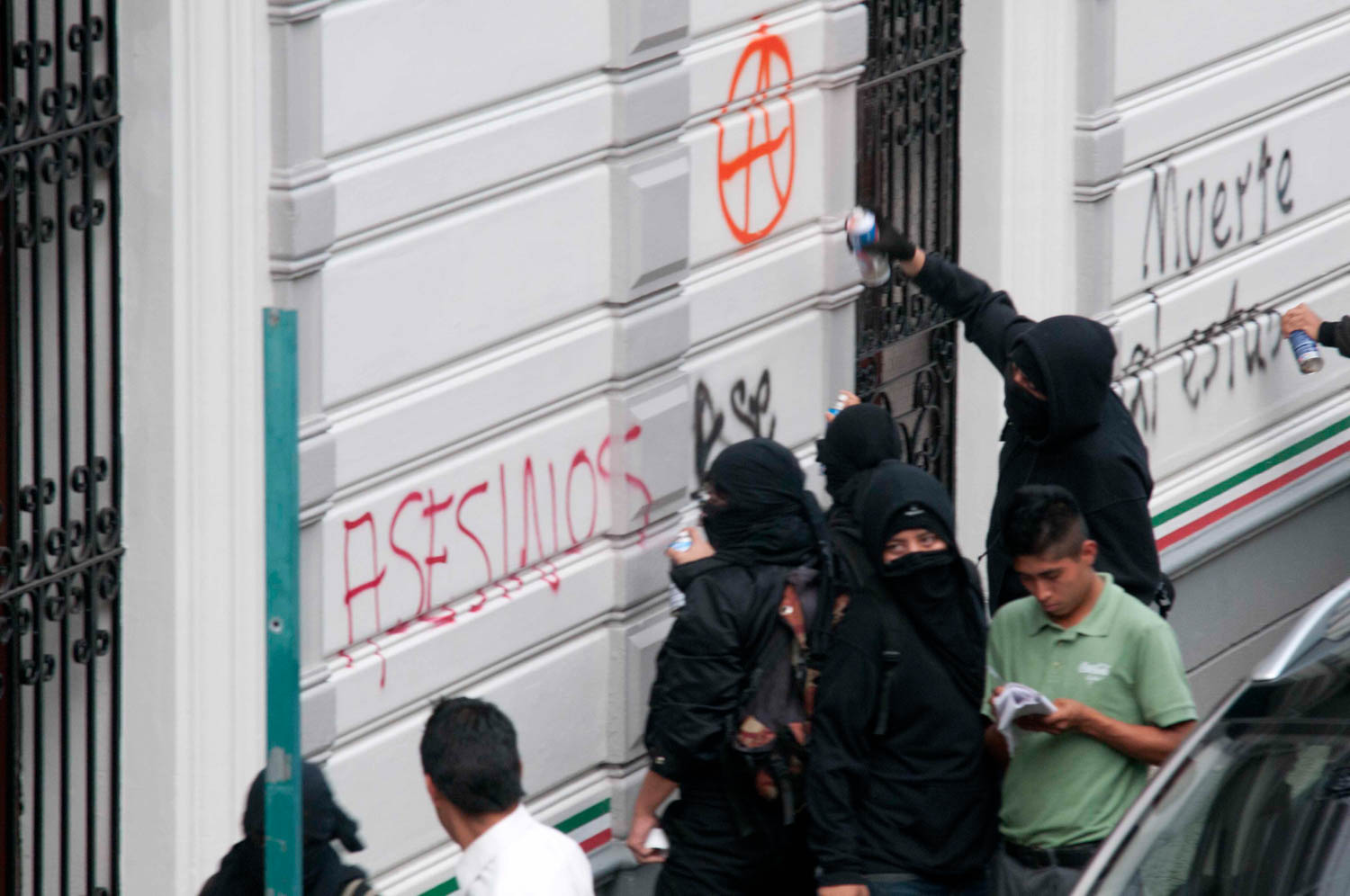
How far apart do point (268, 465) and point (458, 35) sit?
106 inches

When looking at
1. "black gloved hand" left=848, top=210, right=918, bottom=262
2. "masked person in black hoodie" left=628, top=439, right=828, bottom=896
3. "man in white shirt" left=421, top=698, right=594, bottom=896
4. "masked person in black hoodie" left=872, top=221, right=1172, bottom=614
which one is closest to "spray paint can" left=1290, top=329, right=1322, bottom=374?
"black gloved hand" left=848, top=210, right=918, bottom=262

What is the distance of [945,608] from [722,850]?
85 cm

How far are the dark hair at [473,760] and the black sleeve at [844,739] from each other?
1153 mm

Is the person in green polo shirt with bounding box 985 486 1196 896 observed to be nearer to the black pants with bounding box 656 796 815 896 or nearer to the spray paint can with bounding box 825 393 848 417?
the black pants with bounding box 656 796 815 896

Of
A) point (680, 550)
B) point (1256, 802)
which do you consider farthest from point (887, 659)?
point (1256, 802)

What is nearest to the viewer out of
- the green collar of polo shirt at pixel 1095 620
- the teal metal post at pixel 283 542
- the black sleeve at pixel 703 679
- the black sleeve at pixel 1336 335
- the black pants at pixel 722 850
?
the teal metal post at pixel 283 542

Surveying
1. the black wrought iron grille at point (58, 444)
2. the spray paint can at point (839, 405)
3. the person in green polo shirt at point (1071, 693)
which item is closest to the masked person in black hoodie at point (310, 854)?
the black wrought iron grille at point (58, 444)

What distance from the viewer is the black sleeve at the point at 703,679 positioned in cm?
575

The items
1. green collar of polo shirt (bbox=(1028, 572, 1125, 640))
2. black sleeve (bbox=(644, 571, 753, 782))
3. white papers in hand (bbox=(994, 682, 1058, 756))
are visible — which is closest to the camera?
white papers in hand (bbox=(994, 682, 1058, 756))

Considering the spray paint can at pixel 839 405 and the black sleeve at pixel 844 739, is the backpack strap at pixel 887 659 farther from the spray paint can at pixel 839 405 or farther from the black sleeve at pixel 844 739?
the spray paint can at pixel 839 405

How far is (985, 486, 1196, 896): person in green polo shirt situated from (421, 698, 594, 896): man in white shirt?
51.4 inches

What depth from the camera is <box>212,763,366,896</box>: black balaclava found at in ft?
14.6

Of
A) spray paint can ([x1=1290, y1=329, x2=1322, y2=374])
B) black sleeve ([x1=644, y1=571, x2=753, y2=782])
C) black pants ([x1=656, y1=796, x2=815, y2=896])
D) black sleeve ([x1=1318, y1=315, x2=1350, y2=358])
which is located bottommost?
black pants ([x1=656, y1=796, x2=815, y2=896])

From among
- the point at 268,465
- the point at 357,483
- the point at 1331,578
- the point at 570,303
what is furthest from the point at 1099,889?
the point at 1331,578
